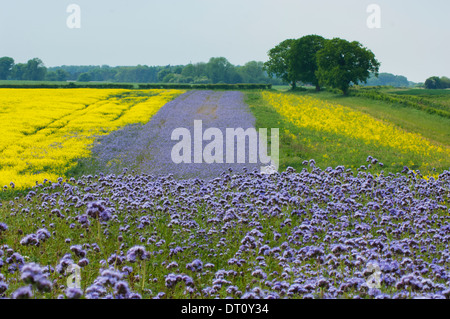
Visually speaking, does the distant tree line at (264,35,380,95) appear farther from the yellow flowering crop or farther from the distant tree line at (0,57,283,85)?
Answer: the yellow flowering crop

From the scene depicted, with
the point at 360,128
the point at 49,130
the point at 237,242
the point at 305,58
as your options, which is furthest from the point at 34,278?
the point at 305,58

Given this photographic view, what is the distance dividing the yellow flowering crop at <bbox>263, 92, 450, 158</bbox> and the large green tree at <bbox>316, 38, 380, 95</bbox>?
25703 mm

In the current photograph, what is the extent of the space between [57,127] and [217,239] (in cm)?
2443

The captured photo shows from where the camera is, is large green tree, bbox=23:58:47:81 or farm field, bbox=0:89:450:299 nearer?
farm field, bbox=0:89:450:299

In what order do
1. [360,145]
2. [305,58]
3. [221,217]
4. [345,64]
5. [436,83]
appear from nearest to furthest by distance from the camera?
1. [221,217]
2. [360,145]
3. [345,64]
4. [305,58]
5. [436,83]

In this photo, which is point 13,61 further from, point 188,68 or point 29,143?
point 29,143

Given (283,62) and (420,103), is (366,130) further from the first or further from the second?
(283,62)

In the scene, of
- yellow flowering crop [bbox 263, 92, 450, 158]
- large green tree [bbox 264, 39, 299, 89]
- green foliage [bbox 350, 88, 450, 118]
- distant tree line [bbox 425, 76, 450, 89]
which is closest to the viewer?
yellow flowering crop [bbox 263, 92, 450, 158]

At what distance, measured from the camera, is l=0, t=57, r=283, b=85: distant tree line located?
373ft

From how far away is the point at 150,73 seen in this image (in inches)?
6196

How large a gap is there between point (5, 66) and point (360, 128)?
10597 cm

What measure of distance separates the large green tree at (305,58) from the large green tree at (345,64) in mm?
12343

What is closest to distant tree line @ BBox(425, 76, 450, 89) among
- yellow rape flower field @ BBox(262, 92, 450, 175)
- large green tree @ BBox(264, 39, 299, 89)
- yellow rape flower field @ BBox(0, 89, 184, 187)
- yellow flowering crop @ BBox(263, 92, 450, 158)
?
large green tree @ BBox(264, 39, 299, 89)

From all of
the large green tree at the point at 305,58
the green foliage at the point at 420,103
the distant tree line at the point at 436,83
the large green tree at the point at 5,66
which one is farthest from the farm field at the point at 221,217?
the large green tree at the point at 5,66
